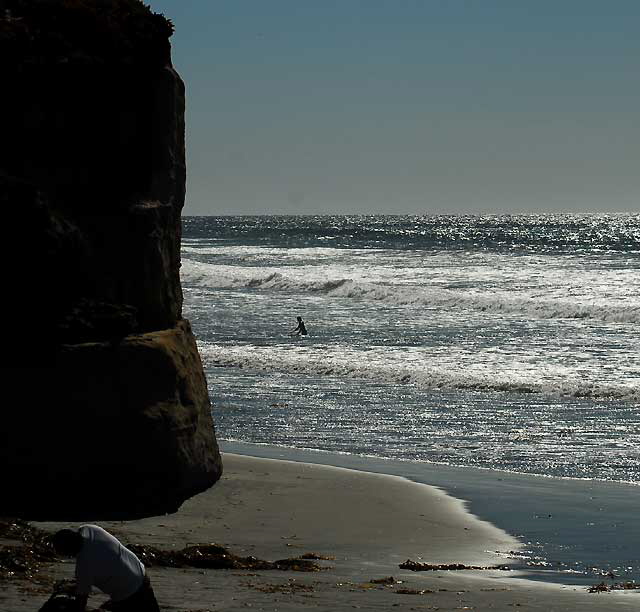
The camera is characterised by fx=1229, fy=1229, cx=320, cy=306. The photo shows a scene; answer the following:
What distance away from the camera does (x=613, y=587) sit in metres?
10.8

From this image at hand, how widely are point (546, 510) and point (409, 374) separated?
11.7m

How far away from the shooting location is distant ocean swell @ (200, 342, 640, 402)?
938 inches

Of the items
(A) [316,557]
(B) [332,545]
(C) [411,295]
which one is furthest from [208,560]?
(C) [411,295]

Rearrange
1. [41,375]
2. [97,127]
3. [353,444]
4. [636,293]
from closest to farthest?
[41,375]
[97,127]
[353,444]
[636,293]

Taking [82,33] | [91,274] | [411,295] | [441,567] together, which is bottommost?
[441,567]

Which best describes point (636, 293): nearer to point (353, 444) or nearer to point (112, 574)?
point (353, 444)

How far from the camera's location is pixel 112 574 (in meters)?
7.70

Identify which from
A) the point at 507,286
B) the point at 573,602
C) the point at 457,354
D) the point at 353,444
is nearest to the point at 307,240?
the point at 507,286

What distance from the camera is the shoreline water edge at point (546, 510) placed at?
11.9m

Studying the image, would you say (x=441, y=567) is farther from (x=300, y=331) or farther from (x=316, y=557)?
(x=300, y=331)

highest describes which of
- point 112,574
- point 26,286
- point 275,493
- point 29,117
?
point 29,117

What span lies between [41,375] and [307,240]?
112m

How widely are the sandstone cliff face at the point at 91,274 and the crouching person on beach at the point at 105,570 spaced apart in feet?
17.6

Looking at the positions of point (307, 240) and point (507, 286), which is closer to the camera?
point (507, 286)
